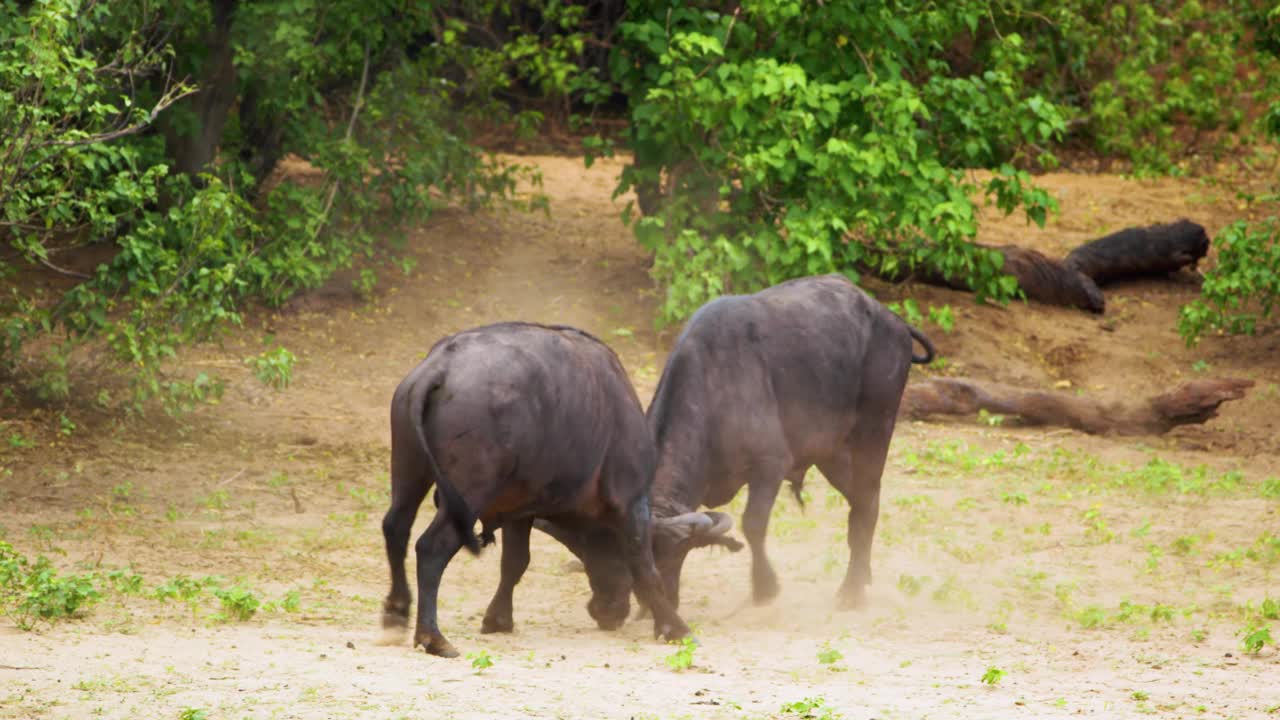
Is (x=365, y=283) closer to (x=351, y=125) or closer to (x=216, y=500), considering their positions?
(x=351, y=125)

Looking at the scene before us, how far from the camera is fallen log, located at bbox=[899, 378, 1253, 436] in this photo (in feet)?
38.7

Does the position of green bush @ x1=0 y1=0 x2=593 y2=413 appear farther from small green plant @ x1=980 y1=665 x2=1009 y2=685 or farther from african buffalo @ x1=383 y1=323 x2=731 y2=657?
small green plant @ x1=980 y1=665 x2=1009 y2=685

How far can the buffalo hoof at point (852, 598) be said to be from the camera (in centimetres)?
814

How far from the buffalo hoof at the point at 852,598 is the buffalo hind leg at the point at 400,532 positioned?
2.62 metres

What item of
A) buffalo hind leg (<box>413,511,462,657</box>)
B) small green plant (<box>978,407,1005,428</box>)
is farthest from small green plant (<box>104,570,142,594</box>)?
small green plant (<box>978,407,1005,428</box>)

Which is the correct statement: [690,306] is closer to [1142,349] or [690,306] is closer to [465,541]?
[1142,349]

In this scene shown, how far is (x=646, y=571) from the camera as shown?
704cm

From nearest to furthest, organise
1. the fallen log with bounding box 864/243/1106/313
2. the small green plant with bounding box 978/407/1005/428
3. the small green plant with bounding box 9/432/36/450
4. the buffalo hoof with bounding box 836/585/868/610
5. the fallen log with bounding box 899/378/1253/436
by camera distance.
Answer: the buffalo hoof with bounding box 836/585/868/610, the small green plant with bounding box 9/432/36/450, the fallen log with bounding box 899/378/1253/436, the small green plant with bounding box 978/407/1005/428, the fallen log with bounding box 864/243/1106/313

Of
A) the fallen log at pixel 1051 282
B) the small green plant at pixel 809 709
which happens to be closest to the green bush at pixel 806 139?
the fallen log at pixel 1051 282

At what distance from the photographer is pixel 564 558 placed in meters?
8.88

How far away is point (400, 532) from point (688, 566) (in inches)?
108

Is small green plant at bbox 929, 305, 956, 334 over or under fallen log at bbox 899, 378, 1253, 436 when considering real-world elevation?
over

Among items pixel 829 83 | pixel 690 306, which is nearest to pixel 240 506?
pixel 690 306

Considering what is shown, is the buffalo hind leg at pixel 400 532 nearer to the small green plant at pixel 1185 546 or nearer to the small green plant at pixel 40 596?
the small green plant at pixel 40 596
